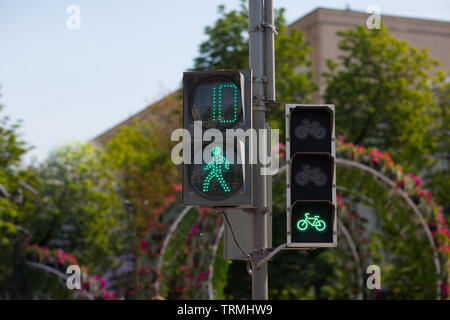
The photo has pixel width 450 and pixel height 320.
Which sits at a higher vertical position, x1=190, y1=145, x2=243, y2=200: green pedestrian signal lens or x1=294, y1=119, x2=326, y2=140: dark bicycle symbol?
x1=294, y1=119, x2=326, y2=140: dark bicycle symbol

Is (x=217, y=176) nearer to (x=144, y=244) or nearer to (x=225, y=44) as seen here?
(x=144, y=244)

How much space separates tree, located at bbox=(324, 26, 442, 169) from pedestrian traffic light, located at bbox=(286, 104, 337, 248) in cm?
2596

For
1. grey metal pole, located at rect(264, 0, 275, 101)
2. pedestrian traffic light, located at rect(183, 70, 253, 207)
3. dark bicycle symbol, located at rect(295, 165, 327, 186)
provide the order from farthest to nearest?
grey metal pole, located at rect(264, 0, 275, 101)
dark bicycle symbol, located at rect(295, 165, 327, 186)
pedestrian traffic light, located at rect(183, 70, 253, 207)

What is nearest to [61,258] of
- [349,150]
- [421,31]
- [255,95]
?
[349,150]

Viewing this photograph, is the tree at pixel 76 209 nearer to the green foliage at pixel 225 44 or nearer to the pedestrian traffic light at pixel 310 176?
the green foliage at pixel 225 44

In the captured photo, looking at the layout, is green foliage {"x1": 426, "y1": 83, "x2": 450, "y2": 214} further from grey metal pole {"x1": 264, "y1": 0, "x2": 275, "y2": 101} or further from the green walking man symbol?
the green walking man symbol

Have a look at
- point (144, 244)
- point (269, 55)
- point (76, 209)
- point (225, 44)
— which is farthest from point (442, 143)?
point (269, 55)

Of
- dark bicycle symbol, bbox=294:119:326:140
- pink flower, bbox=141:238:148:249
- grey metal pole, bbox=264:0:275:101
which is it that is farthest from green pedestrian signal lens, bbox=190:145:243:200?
pink flower, bbox=141:238:148:249

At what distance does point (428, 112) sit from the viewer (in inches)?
1425

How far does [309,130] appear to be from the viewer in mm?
6305

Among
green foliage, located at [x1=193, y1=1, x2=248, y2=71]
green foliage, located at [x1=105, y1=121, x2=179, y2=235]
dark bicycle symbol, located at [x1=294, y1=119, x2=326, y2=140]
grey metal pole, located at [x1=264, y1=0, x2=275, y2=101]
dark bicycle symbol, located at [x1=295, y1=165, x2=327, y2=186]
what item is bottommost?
dark bicycle symbol, located at [x1=295, y1=165, x2=327, y2=186]

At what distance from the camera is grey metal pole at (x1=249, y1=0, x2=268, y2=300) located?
251 inches

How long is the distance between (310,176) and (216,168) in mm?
866

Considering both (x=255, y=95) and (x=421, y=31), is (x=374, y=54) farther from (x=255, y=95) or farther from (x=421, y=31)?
(x=255, y=95)
